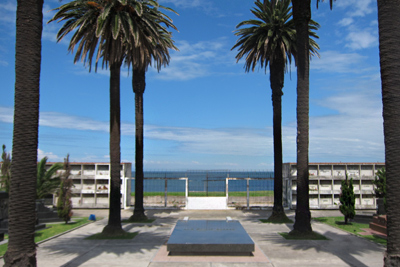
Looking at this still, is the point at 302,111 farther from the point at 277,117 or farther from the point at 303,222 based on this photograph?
the point at 277,117

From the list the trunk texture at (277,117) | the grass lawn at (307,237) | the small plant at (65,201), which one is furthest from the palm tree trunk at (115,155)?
the trunk texture at (277,117)

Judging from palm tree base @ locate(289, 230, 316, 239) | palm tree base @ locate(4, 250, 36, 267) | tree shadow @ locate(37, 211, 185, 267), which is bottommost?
tree shadow @ locate(37, 211, 185, 267)

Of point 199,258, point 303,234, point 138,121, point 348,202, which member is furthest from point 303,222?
point 138,121

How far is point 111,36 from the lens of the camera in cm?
1889

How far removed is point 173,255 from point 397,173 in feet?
26.7

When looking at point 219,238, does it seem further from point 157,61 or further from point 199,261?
point 157,61

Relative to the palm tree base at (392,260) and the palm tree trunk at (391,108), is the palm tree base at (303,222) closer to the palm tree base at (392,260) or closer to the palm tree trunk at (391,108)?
the palm tree trunk at (391,108)

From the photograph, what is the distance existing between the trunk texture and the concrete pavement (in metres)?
3.36

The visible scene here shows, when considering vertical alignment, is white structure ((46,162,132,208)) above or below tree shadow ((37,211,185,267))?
above

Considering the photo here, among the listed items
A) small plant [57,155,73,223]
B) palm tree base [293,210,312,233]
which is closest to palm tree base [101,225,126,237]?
small plant [57,155,73,223]

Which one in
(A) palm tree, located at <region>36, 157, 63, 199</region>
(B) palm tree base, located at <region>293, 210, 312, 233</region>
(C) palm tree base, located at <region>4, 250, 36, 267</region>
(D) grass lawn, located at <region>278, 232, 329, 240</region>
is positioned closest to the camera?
(C) palm tree base, located at <region>4, 250, 36, 267</region>

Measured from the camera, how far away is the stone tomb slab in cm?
1344

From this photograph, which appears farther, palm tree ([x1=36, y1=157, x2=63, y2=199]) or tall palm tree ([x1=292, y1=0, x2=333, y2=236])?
palm tree ([x1=36, y1=157, x2=63, y2=199])

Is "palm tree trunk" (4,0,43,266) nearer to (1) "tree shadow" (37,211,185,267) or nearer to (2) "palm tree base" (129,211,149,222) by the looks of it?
(1) "tree shadow" (37,211,185,267)
